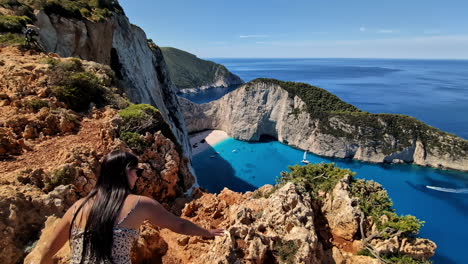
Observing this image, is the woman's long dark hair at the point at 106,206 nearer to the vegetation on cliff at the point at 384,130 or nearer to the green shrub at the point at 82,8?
the green shrub at the point at 82,8

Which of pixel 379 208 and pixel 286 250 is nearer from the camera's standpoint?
pixel 286 250

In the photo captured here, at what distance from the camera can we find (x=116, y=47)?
70.3 feet

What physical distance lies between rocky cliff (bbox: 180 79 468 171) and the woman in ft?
131

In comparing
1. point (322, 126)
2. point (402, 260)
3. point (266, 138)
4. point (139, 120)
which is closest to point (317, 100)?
point (322, 126)

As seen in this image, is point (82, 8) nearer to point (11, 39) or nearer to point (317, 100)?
point (11, 39)

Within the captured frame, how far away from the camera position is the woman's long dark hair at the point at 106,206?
2.26m

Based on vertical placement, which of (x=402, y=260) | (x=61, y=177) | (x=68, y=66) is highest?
(x=68, y=66)

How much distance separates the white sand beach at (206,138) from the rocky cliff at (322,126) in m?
1.46

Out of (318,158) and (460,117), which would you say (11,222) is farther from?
(460,117)

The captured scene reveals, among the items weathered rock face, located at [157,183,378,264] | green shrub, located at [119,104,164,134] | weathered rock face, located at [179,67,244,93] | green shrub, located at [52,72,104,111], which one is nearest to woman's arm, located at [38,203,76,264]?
weathered rock face, located at [157,183,378,264]

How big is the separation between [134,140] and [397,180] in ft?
117

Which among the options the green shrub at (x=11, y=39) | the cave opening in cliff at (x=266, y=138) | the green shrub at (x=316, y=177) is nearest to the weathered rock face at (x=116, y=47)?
the green shrub at (x=11, y=39)

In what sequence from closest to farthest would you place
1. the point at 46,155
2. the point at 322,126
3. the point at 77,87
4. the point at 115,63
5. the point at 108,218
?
the point at 108,218 → the point at 46,155 → the point at 77,87 → the point at 115,63 → the point at 322,126

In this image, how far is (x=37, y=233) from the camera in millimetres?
5145
